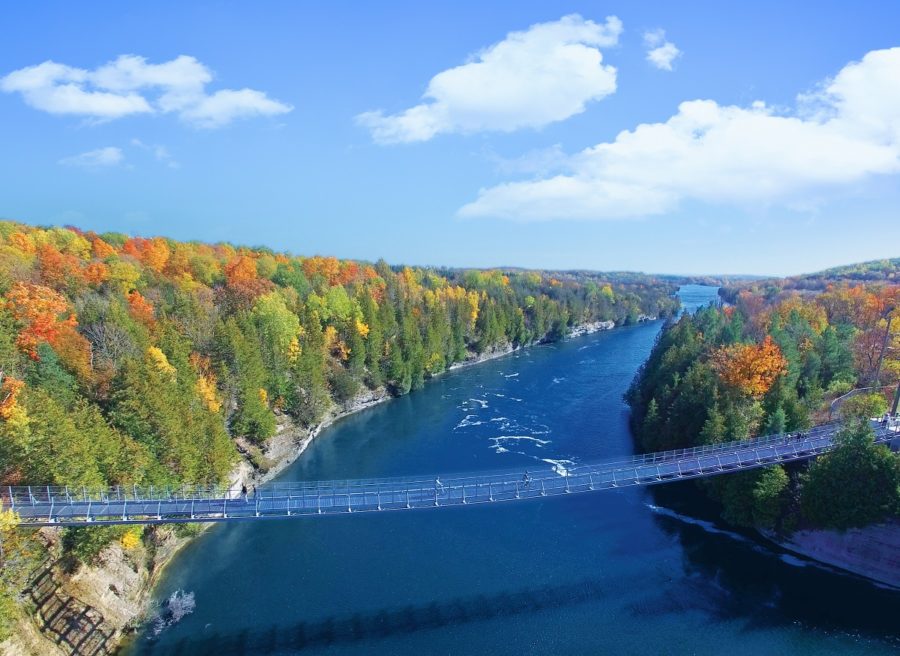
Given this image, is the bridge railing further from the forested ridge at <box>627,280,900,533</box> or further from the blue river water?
the blue river water

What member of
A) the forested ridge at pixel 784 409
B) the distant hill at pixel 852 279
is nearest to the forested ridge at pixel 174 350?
the forested ridge at pixel 784 409

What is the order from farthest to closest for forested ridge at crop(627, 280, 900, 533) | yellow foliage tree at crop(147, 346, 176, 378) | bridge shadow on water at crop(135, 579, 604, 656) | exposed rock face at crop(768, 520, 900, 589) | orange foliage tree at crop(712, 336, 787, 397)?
orange foliage tree at crop(712, 336, 787, 397) < yellow foliage tree at crop(147, 346, 176, 378) < forested ridge at crop(627, 280, 900, 533) < exposed rock face at crop(768, 520, 900, 589) < bridge shadow on water at crop(135, 579, 604, 656)

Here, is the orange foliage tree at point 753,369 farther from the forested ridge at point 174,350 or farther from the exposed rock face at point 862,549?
the forested ridge at point 174,350

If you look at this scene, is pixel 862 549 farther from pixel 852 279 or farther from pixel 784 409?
pixel 852 279

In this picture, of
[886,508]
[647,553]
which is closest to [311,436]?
[647,553]

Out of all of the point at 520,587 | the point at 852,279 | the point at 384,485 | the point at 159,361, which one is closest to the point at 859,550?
the point at 520,587

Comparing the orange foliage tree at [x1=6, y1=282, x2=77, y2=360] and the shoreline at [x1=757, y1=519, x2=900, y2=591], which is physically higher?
the orange foliage tree at [x1=6, y1=282, x2=77, y2=360]

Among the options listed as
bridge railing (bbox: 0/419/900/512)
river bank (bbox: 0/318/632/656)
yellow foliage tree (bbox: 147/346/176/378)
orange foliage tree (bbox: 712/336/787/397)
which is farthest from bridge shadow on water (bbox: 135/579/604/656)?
orange foliage tree (bbox: 712/336/787/397)
